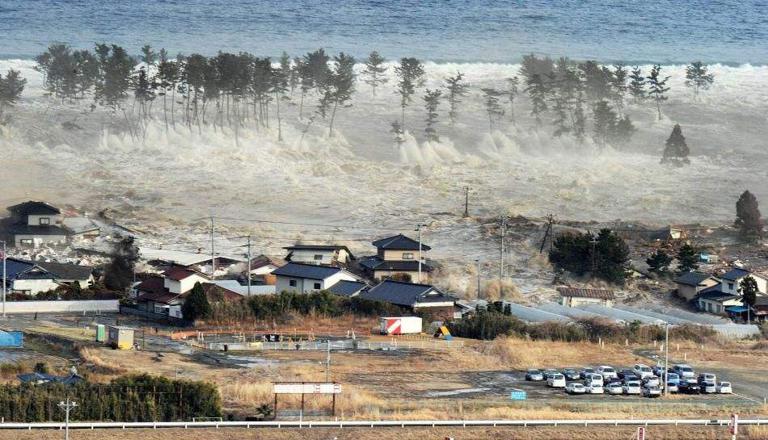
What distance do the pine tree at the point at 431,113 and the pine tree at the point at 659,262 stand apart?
3495 centimetres

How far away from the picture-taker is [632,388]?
1961 inches

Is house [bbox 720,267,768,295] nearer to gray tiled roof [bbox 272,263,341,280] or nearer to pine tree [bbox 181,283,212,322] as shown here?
gray tiled roof [bbox 272,263,341,280]

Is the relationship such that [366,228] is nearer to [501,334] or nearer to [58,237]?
[58,237]

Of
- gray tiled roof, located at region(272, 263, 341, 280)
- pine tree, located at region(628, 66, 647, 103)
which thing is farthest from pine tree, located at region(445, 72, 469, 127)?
gray tiled roof, located at region(272, 263, 341, 280)

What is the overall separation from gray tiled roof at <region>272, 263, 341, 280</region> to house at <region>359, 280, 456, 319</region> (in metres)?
2.74

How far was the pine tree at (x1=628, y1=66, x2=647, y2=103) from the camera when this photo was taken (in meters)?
123

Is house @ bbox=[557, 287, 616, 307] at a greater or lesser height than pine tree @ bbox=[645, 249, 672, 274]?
lesser

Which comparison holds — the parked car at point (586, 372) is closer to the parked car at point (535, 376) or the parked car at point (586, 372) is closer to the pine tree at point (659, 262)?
the parked car at point (535, 376)

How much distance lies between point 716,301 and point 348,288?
14227 mm

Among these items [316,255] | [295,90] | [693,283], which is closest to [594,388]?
[693,283]

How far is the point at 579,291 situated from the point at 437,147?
37.4 meters

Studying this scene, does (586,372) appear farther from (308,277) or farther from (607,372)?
(308,277)

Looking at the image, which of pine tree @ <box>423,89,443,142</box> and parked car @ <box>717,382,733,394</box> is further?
pine tree @ <box>423,89,443,142</box>

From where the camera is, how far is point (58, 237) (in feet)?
249
